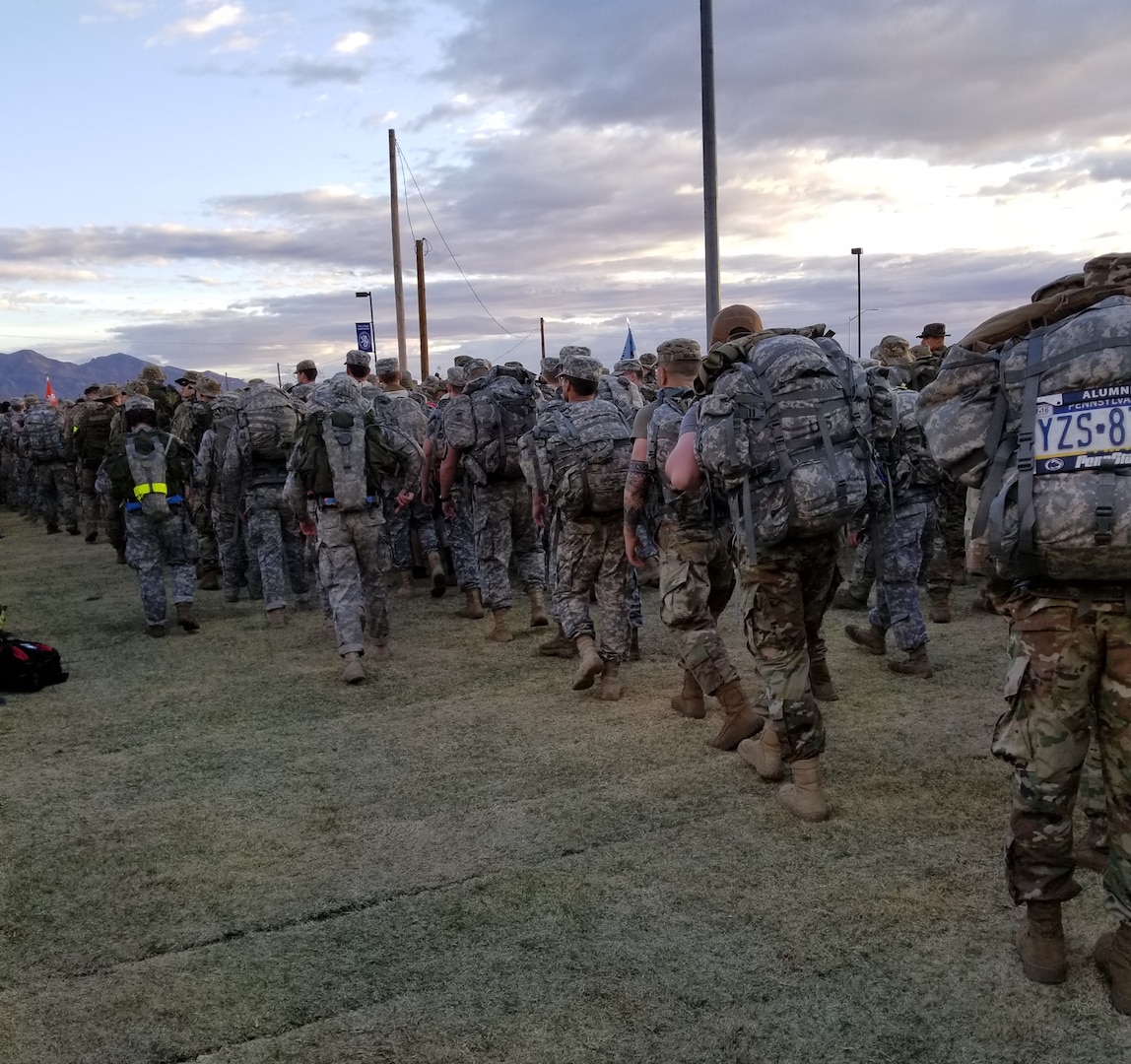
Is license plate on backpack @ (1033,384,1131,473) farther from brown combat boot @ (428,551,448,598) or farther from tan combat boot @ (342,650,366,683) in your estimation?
brown combat boot @ (428,551,448,598)

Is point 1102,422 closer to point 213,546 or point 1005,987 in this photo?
point 1005,987

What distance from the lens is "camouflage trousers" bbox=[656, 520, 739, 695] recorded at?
543cm

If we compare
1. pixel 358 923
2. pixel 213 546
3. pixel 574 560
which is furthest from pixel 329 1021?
pixel 213 546

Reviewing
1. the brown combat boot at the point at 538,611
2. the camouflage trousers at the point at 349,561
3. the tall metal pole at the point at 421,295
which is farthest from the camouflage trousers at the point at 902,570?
the tall metal pole at the point at 421,295

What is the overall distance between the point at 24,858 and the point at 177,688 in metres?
2.86

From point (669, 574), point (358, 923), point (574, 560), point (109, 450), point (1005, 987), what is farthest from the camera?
point (109, 450)

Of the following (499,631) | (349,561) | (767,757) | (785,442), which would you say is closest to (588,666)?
(767,757)

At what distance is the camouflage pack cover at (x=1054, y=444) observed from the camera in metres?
2.80

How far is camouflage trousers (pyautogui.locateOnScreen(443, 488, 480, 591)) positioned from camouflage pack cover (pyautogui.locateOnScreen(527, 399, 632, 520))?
9.16 feet

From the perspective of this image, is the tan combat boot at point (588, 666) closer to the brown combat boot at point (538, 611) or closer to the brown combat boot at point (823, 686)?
the brown combat boot at point (823, 686)

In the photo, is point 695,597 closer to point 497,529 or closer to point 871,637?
point 871,637

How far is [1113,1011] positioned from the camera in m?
2.96

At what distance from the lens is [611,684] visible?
6457 mm

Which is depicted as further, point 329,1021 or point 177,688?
point 177,688
